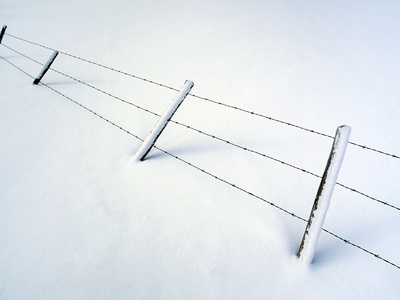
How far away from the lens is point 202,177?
268 cm

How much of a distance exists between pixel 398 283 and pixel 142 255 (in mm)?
1848

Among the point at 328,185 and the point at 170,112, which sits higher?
the point at 170,112

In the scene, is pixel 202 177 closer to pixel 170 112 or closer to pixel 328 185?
pixel 170 112

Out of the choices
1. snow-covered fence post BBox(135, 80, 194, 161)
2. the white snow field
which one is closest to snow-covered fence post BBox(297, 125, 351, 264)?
the white snow field

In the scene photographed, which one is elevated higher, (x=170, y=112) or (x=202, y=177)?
(x=170, y=112)

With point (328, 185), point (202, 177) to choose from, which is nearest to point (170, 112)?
point (202, 177)

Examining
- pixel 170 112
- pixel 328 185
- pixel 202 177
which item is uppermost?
pixel 170 112

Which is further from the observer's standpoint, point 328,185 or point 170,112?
point 170,112

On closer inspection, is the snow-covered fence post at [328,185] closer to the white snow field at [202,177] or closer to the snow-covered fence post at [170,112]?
the white snow field at [202,177]

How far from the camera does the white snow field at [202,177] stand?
1.86 m

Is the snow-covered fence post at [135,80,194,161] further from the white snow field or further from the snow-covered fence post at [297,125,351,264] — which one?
the snow-covered fence post at [297,125,351,264]

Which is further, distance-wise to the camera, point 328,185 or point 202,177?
point 202,177

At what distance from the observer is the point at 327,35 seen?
22.6 feet

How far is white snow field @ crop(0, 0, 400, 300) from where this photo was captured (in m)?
1.86
